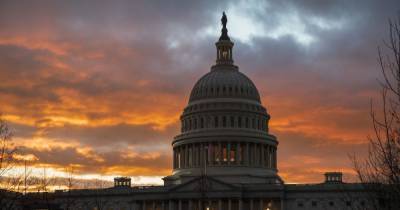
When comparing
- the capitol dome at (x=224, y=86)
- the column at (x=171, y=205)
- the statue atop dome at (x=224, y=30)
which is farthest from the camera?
the statue atop dome at (x=224, y=30)

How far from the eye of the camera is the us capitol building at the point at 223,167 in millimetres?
150625

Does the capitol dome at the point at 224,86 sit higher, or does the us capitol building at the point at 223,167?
the capitol dome at the point at 224,86

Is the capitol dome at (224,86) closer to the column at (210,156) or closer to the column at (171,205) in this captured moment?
the column at (210,156)

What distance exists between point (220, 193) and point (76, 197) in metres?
38.8

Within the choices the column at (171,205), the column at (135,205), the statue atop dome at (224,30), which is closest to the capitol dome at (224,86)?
the statue atop dome at (224,30)

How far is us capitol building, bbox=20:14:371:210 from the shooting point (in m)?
151

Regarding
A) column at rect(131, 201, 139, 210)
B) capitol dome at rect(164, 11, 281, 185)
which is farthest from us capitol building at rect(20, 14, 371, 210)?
column at rect(131, 201, 139, 210)

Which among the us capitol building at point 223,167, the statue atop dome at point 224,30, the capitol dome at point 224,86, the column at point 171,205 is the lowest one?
the column at point 171,205

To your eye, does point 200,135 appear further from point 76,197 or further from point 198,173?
point 76,197

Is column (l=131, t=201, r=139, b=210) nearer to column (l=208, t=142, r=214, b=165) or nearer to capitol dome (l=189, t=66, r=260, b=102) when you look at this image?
column (l=208, t=142, r=214, b=165)

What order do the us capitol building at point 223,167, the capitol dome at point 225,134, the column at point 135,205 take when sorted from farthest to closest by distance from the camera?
the capitol dome at point 225,134 → the column at point 135,205 → the us capitol building at point 223,167

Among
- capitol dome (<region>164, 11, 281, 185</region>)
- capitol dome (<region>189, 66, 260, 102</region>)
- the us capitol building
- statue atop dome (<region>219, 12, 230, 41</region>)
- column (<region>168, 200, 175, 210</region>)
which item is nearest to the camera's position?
the us capitol building

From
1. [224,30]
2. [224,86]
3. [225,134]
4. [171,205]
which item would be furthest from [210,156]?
[224,30]

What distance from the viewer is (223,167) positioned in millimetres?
164250
